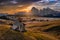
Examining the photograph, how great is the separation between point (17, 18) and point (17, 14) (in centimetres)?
30

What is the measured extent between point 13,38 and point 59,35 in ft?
6.84

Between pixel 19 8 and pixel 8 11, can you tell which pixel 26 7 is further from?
pixel 8 11

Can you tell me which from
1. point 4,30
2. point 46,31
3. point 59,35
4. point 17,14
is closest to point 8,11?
point 17,14

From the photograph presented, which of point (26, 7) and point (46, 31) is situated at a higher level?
point (26, 7)

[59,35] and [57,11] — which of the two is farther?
[57,11]

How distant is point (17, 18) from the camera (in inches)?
336

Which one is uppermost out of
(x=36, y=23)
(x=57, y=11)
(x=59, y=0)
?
(x=59, y=0)

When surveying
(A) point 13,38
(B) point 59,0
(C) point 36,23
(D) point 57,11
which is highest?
(B) point 59,0

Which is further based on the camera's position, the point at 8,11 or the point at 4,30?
the point at 8,11

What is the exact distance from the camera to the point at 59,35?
26.2 feet

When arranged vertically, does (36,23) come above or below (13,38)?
above

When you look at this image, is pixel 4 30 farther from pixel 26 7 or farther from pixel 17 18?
pixel 26 7

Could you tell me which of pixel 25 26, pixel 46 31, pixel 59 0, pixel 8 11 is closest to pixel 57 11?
pixel 59 0

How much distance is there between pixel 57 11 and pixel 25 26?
5.63 ft
